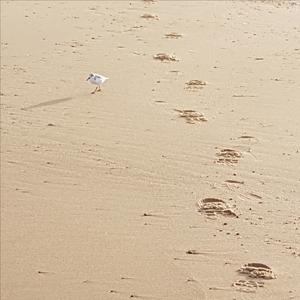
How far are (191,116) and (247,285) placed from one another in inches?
106

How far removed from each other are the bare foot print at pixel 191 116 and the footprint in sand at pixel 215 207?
4.71 feet

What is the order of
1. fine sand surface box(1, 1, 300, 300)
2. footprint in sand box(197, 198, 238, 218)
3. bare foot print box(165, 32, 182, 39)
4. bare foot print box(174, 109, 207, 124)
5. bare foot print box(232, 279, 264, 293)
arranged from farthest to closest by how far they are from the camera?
bare foot print box(165, 32, 182, 39), bare foot print box(174, 109, 207, 124), footprint in sand box(197, 198, 238, 218), fine sand surface box(1, 1, 300, 300), bare foot print box(232, 279, 264, 293)

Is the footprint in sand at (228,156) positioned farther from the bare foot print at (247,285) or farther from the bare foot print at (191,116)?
the bare foot print at (247,285)

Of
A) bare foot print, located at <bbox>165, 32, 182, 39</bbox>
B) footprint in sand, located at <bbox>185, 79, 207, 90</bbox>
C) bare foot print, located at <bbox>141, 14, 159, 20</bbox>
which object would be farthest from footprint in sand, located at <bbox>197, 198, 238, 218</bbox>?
bare foot print, located at <bbox>141, 14, 159, 20</bbox>

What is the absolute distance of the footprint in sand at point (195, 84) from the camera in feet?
26.0

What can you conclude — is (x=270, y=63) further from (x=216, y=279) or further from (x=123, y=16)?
(x=216, y=279)

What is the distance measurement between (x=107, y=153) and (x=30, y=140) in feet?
2.49

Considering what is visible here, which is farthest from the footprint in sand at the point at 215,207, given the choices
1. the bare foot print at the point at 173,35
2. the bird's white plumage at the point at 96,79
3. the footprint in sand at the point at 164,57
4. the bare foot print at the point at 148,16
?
the bare foot print at the point at 148,16

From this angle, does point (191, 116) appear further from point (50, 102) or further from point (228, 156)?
point (50, 102)

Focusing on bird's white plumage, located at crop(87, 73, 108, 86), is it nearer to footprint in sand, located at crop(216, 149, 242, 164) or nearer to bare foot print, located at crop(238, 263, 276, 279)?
footprint in sand, located at crop(216, 149, 242, 164)

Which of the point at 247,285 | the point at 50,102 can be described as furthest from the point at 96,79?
the point at 247,285

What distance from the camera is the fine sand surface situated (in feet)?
16.8

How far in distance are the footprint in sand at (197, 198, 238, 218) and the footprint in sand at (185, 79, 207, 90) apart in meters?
2.25

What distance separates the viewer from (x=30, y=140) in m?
7.13
